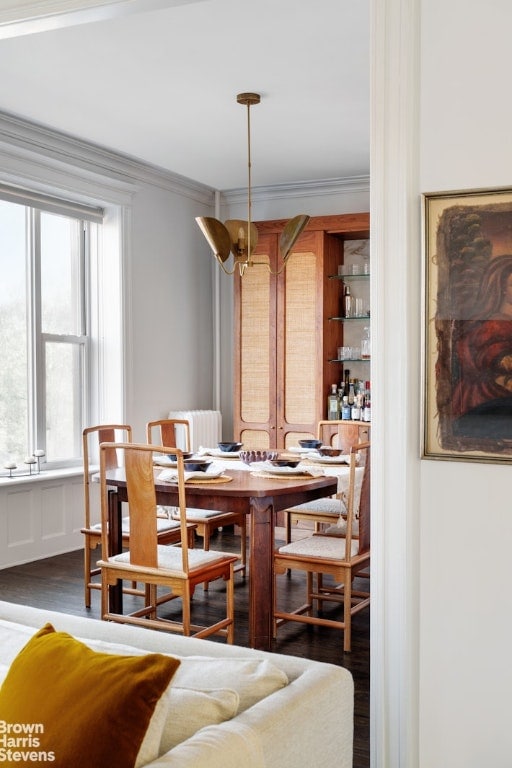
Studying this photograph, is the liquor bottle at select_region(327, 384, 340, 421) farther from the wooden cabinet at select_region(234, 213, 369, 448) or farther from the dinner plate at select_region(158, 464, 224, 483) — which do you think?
the dinner plate at select_region(158, 464, 224, 483)

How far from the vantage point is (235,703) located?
146 cm

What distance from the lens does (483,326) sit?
2.14 meters

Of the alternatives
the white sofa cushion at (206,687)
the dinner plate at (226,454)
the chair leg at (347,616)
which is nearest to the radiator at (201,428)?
the dinner plate at (226,454)

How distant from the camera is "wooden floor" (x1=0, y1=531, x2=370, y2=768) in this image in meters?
3.31

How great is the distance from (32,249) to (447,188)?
4.02 meters

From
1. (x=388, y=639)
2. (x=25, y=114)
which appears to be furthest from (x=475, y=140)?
(x=25, y=114)

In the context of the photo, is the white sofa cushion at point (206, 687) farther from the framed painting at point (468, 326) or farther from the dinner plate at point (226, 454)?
the dinner plate at point (226, 454)

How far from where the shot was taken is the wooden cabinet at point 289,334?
21.0 ft

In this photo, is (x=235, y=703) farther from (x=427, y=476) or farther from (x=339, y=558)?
(x=339, y=558)

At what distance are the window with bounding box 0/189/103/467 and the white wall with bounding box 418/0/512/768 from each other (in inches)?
150

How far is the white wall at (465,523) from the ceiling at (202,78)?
102cm

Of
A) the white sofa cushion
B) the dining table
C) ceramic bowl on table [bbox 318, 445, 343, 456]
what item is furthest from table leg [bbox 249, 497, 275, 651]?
the white sofa cushion

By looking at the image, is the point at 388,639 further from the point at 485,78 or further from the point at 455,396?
the point at 485,78

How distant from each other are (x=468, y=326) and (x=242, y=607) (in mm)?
2712
